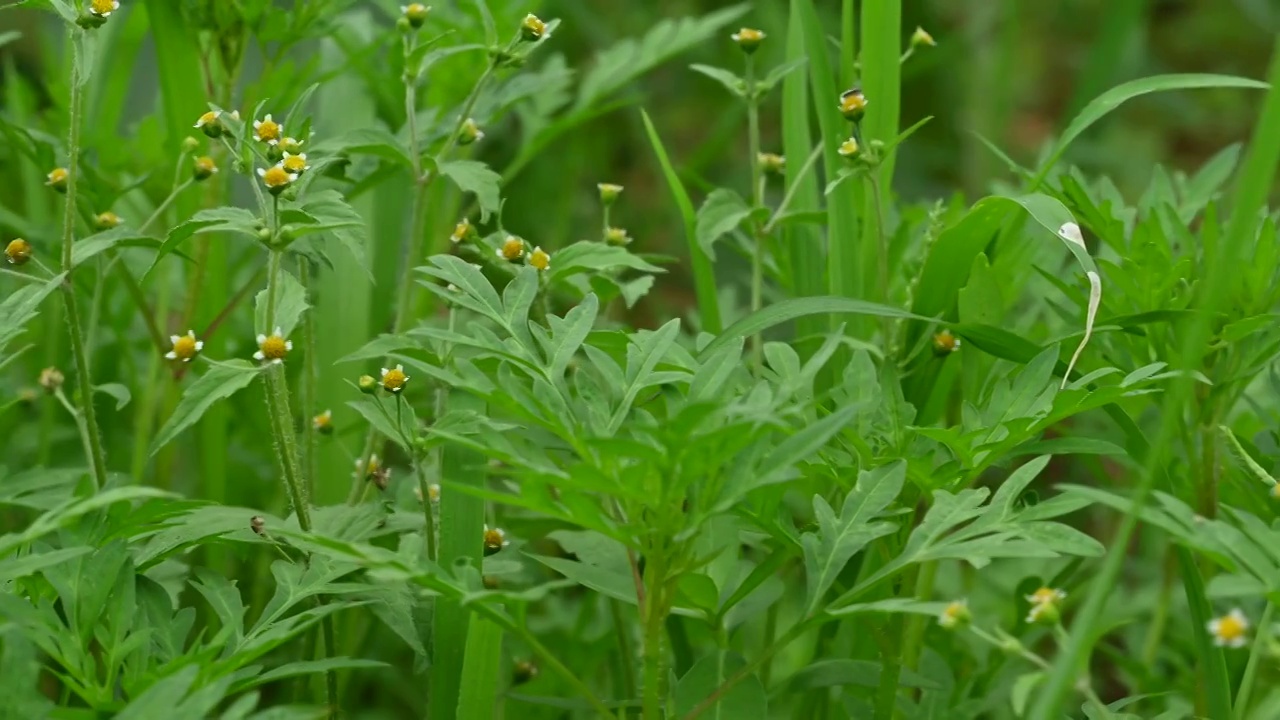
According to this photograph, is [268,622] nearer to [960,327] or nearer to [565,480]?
[565,480]

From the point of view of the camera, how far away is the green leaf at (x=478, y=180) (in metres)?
0.98

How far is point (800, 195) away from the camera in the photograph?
1.18m

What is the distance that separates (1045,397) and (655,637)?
0.28 m

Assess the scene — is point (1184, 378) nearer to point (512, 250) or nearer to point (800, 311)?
point (800, 311)

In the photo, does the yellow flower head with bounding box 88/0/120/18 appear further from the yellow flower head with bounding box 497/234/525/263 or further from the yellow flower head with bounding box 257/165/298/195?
the yellow flower head with bounding box 497/234/525/263

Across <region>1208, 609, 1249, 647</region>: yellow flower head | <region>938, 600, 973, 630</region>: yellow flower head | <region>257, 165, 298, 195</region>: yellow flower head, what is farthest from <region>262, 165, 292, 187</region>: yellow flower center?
<region>1208, 609, 1249, 647</region>: yellow flower head

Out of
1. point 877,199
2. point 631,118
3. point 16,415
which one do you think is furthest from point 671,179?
point 631,118

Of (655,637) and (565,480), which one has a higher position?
(565,480)

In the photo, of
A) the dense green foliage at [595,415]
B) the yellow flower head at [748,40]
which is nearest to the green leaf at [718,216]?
the dense green foliage at [595,415]

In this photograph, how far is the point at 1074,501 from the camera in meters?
0.79

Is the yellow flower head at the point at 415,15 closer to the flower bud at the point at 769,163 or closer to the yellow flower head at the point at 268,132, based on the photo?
the yellow flower head at the point at 268,132

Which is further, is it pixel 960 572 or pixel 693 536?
pixel 960 572

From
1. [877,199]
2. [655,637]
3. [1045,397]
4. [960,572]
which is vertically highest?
[877,199]

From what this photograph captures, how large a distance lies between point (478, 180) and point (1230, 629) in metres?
0.58
